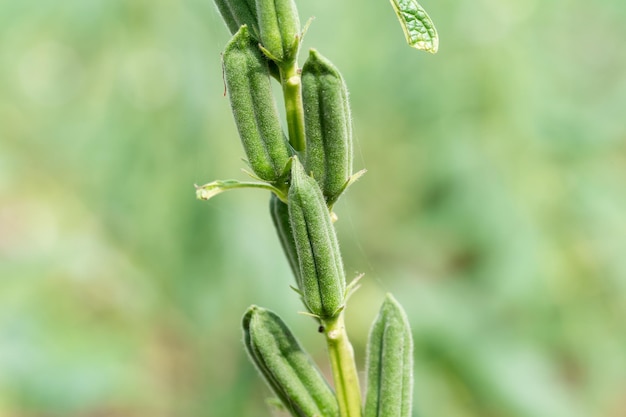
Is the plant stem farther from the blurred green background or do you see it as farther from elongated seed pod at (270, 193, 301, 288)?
the blurred green background

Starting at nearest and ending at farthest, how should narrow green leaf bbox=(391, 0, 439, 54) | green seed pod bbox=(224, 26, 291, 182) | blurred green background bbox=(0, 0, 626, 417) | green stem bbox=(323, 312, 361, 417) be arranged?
narrow green leaf bbox=(391, 0, 439, 54) < green seed pod bbox=(224, 26, 291, 182) < green stem bbox=(323, 312, 361, 417) < blurred green background bbox=(0, 0, 626, 417)

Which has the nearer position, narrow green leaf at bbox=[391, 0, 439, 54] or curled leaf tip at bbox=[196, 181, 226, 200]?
narrow green leaf at bbox=[391, 0, 439, 54]

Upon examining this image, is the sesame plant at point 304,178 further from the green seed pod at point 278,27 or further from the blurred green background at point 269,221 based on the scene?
the blurred green background at point 269,221

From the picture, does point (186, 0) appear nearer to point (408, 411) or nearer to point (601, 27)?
point (408, 411)

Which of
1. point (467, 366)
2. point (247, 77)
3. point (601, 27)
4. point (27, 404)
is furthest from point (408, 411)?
point (601, 27)

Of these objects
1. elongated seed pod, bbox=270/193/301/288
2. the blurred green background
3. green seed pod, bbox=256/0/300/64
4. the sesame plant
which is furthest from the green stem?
the blurred green background

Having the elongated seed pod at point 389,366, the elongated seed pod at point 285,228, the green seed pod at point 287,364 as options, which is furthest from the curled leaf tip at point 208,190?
the elongated seed pod at point 389,366
